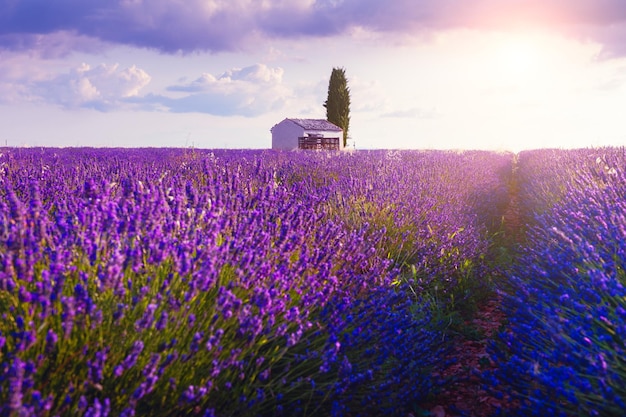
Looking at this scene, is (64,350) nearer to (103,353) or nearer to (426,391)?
(103,353)

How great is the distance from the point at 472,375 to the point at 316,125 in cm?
2798

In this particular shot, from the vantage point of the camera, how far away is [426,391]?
8.42 feet

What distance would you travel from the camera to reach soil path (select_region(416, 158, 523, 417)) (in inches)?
102

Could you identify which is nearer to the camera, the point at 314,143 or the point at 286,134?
the point at 314,143

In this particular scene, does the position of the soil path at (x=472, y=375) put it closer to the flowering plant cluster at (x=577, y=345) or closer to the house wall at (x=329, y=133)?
the flowering plant cluster at (x=577, y=345)

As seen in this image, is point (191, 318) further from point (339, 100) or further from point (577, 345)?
point (339, 100)

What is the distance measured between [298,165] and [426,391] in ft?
18.1

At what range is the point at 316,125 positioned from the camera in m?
30.4

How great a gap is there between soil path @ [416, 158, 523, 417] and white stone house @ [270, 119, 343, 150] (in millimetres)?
24274

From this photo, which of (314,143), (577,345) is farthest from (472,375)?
(314,143)

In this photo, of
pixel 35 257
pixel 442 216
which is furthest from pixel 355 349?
pixel 442 216

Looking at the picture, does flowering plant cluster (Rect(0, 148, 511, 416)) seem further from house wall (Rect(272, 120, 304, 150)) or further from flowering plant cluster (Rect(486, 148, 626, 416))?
house wall (Rect(272, 120, 304, 150))

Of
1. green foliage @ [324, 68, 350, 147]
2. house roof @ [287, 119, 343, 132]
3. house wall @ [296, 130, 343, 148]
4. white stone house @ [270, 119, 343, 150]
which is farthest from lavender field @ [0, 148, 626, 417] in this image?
green foliage @ [324, 68, 350, 147]

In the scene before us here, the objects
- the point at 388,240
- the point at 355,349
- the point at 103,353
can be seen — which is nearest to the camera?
the point at 103,353
